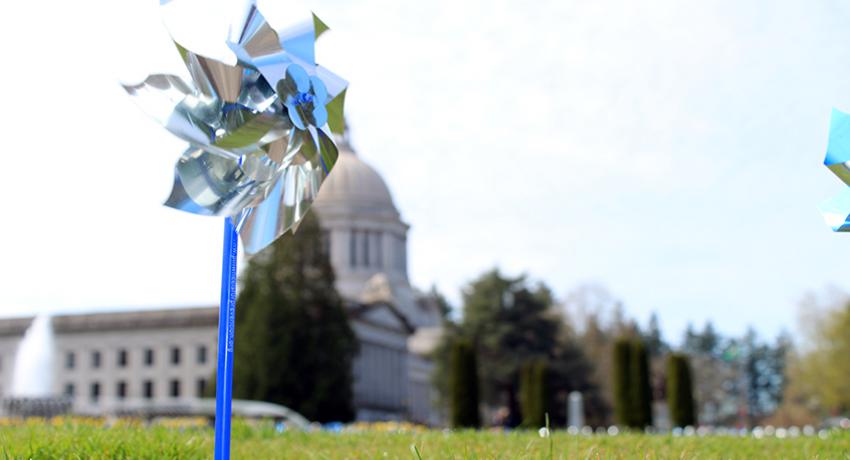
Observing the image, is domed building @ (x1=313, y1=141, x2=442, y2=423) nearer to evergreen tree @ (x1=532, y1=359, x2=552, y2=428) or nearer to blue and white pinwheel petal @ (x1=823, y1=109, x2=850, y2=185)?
evergreen tree @ (x1=532, y1=359, x2=552, y2=428)

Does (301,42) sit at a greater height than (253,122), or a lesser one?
greater

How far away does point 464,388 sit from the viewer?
3841 cm

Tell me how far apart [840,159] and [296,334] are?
4376cm

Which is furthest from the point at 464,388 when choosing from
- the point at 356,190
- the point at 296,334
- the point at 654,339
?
the point at 654,339

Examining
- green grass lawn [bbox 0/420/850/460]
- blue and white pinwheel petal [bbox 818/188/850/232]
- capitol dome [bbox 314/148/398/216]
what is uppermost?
capitol dome [bbox 314/148/398/216]

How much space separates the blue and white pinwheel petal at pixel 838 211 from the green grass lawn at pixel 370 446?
152 cm

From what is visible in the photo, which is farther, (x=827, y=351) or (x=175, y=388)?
(x=175, y=388)

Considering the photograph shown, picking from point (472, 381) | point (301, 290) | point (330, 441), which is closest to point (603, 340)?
point (301, 290)

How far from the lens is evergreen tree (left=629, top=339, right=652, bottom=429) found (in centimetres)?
3772

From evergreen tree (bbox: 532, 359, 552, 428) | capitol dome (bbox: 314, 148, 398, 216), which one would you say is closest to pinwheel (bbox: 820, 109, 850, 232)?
evergreen tree (bbox: 532, 359, 552, 428)

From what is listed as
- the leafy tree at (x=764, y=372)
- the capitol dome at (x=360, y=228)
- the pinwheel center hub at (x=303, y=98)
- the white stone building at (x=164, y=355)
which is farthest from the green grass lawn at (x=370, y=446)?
the leafy tree at (x=764, y=372)

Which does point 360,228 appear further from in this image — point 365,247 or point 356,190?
point 356,190

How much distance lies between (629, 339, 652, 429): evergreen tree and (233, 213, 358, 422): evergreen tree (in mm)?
14719

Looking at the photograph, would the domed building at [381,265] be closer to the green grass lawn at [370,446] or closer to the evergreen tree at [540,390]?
the evergreen tree at [540,390]
